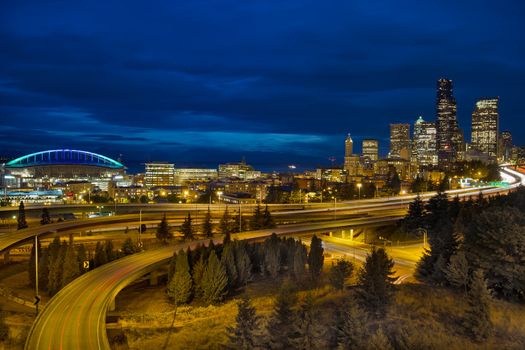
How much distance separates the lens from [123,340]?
24.2 metres

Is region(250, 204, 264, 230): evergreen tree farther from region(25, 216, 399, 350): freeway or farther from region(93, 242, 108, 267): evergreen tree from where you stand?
region(93, 242, 108, 267): evergreen tree

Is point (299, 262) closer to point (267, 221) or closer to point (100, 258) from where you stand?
point (100, 258)

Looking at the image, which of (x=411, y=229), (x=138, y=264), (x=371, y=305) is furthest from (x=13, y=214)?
(x=371, y=305)

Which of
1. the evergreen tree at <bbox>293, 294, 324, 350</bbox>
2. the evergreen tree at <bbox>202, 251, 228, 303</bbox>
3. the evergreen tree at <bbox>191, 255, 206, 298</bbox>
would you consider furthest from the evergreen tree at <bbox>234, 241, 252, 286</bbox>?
the evergreen tree at <bbox>293, 294, 324, 350</bbox>

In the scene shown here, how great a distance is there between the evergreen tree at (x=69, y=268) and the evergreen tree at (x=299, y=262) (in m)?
16.2

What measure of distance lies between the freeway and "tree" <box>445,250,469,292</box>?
19.2 metres

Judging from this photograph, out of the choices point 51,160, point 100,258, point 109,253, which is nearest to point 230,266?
point 100,258

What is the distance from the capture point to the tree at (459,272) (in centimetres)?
2659

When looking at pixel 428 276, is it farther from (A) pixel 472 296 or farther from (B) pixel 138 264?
(B) pixel 138 264

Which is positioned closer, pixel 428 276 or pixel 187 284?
pixel 187 284

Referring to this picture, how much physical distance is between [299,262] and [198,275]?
8.54 metres

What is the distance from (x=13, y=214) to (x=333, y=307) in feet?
190

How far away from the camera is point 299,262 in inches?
1412

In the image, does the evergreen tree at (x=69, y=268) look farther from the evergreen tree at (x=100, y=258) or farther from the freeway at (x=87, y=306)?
the evergreen tree at (x=100, y=258)
